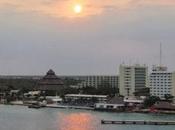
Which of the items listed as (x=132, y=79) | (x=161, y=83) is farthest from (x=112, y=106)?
(x=132, y=79)

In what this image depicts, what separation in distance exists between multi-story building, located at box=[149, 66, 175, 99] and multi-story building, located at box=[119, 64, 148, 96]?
215 cm

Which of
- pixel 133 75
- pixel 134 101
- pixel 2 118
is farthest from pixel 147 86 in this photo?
pixel 2 118

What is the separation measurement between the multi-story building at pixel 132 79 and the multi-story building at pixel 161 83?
215cm

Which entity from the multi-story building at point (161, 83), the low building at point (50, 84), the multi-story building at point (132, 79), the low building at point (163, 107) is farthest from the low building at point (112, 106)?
the low building at point (50, 84)

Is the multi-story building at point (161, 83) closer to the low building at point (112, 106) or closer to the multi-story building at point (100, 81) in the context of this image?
the low building at point (112, 106)

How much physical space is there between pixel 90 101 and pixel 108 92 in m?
4.01

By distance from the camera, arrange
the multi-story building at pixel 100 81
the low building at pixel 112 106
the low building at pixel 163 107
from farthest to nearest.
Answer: the multi-story building at pixel 100 81 → the low building at pixel 112 106 → the low building at pixel 163 107

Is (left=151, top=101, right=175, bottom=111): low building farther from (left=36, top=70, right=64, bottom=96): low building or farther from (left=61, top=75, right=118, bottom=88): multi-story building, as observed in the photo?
(left=61, top=75, right=118, bottom=88): multi-story building

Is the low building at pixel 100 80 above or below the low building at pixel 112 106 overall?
above

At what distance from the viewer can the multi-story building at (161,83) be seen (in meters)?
37.7

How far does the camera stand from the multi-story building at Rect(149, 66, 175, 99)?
37688 mm

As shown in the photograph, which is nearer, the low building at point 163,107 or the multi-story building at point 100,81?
the low building at point 163,107

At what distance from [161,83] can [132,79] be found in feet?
12.9

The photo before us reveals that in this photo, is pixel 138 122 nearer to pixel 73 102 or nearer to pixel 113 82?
pixel 73 102
